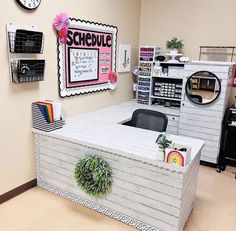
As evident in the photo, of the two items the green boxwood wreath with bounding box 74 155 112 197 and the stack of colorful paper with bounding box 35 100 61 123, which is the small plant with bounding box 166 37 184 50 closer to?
the stack of colorful paper with bounding box 35 100 61 123

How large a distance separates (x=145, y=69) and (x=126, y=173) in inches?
86.0

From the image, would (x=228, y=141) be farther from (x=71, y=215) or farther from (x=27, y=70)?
(x=27, y=70)

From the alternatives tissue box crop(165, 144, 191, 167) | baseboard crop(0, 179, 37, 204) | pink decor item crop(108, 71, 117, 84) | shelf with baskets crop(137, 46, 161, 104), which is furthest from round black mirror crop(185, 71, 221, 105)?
baseboard crop(0, 179, 37, 204)

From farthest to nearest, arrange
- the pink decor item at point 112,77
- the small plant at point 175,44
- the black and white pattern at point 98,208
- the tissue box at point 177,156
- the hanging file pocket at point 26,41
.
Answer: the small plant at point 175,44
the pink decor item at point 112,77
the hanging file pocket at point 26,41
the black and white pattern at point 98,208
the tissue box at point 177,156

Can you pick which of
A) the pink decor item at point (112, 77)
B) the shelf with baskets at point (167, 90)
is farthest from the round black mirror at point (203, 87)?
the pink decor item at point (112, 77)

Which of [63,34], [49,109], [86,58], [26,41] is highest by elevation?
[63,34]

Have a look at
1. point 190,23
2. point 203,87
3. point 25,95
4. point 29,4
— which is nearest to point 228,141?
point 203,87

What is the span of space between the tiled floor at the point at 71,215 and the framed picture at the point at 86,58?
1.18m

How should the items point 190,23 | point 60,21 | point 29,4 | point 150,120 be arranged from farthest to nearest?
point 190,23, point 150,120, point 60,21, point 29,4

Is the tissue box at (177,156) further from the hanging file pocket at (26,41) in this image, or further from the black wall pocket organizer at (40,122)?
the hanging file pocket at (26,41)

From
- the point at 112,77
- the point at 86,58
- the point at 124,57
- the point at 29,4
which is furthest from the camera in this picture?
the point at 124,57

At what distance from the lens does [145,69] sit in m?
3.88

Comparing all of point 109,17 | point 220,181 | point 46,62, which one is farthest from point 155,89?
point 46,62

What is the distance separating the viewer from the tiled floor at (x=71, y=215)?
212cm
